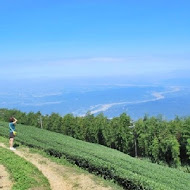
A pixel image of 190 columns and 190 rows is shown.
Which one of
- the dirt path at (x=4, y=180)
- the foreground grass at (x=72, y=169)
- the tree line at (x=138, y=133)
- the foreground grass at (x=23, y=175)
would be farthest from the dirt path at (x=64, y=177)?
the tree line at (x=138, y=133)

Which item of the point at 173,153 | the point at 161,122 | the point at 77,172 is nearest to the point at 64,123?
the point at 161,122

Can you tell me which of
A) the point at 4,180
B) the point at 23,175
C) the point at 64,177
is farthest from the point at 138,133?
the point at 4,180

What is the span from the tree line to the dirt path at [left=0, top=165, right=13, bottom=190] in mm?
15851

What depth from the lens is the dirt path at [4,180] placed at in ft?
30.9

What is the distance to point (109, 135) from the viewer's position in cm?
2875

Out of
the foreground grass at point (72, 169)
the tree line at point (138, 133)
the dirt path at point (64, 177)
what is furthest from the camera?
the tree line at point (138, 133)

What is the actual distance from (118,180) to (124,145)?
1783 cm

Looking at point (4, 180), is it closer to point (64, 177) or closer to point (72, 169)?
point (64, 177)

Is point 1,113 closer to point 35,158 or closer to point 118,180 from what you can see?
point 35,158

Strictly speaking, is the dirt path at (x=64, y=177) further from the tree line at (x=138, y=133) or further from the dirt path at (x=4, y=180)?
the tree line at (x=138, y=133)

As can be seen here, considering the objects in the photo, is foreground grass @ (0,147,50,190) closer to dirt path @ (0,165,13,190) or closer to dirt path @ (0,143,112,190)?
dirt path @ (0,165,13,190)

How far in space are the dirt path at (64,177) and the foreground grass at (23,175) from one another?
1.37 ft

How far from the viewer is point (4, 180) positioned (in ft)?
33.0

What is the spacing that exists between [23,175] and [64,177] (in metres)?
1.76
